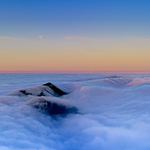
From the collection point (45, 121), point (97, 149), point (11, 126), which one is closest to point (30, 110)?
point (45, 121)

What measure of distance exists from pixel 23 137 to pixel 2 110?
5.03 ft

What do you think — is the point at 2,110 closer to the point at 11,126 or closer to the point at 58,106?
the point at 11,126

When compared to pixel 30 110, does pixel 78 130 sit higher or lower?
lower

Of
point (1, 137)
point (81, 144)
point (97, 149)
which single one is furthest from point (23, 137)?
point (97, 149)

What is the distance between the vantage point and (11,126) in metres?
2.81

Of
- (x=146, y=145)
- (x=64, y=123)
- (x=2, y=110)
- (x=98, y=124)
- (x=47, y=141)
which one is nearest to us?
(x=146, y=145)

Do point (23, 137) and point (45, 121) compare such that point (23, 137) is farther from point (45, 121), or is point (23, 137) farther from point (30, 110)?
point (30, 110)

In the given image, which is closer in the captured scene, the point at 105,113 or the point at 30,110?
the point at 30,110

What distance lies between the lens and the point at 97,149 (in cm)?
237

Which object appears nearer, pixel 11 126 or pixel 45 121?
pixel 11 126

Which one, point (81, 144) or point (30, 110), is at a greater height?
point (30, 110)

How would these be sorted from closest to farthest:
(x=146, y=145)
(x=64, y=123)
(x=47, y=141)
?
(x=146, y=145) < (x=47, y=141) < (x=64, y=123)

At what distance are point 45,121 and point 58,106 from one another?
87 cm

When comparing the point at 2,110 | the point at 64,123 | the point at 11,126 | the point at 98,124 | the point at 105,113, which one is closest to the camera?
the point at 11,126
